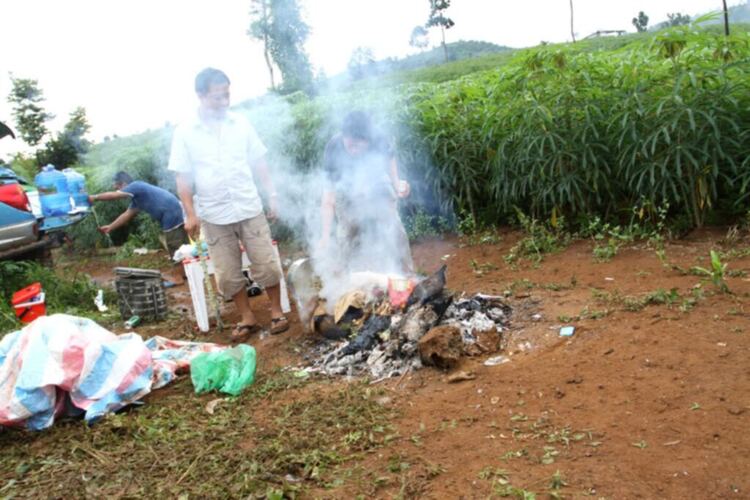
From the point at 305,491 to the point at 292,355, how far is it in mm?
1886

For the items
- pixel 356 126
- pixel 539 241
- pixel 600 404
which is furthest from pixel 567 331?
pixel 356 126

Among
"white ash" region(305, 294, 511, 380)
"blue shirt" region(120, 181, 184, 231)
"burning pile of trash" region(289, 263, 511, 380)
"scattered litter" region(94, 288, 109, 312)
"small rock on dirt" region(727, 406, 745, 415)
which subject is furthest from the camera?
"blue shirt" region(120, 181, 184, 231)

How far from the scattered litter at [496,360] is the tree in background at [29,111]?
15.2m

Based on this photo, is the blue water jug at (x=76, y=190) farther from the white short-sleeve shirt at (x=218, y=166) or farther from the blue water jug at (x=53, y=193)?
the white short-sleeve shirt at (x=218, y=166)

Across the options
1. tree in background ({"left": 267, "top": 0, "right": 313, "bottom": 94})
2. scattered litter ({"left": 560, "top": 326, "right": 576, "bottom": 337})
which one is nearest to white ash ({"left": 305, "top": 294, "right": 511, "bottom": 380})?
scattered litter ({"left": 560, "top": 326, "right": 576, "bottom": 337})

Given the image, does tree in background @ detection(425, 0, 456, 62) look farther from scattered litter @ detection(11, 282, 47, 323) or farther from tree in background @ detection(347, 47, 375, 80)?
scattered litter @ detection(11, 282, 47, 323)

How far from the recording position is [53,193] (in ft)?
26.6

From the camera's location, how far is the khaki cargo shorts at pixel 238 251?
4801 millimetres

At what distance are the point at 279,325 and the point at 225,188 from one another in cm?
120

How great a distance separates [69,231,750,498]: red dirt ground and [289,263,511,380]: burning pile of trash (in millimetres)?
123

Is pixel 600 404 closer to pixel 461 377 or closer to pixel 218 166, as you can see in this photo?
pixel 461 377

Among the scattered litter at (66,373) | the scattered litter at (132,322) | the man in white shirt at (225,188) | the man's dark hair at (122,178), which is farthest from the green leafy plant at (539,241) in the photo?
the man's dark hair at (122,178)

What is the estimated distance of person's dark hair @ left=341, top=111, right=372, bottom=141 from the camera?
Result: 4.58m

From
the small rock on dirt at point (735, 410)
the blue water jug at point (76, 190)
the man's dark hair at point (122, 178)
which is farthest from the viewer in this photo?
the blue water jug at point (76, 190)
